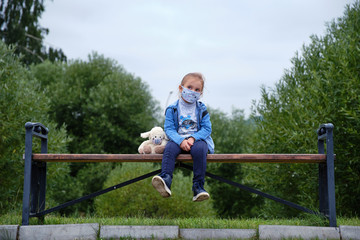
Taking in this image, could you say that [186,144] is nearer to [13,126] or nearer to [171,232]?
[171,232]

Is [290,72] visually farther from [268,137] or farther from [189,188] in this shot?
[189,188]

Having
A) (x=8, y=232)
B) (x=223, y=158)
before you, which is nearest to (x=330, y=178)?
(x=223, y=158)

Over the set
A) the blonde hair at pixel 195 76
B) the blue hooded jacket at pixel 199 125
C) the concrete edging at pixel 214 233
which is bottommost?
the concrete edging at pixel 214 233

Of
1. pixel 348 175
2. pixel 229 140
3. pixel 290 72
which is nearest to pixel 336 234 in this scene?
pixel 348 175

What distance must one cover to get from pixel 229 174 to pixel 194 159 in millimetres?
20209

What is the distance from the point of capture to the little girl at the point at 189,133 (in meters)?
4.53

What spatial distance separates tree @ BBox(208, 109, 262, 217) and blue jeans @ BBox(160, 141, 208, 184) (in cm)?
1826

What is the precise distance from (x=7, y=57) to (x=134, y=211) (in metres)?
6.96

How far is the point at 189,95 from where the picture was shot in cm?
512

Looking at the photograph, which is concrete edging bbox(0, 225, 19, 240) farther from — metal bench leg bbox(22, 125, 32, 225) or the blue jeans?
the blue jeans

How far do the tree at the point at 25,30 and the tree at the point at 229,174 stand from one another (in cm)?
1229

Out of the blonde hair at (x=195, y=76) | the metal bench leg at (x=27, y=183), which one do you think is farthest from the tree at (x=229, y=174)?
the metal bench leg at (x=27, y=183)

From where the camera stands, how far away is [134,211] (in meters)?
15.2

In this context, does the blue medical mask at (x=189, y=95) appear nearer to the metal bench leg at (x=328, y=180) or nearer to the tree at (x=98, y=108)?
the metal bench leg at (x=328, y=180)
